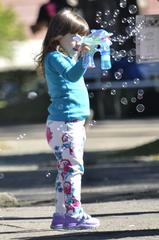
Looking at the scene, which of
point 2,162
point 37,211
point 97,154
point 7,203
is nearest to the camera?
point 37,211

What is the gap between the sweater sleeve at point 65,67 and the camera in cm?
665

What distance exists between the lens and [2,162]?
1332cm

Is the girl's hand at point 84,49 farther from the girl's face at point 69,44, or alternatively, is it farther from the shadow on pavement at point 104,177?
the shadow on pavement at point 104,177

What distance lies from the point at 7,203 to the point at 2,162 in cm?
410

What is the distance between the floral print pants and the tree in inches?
783

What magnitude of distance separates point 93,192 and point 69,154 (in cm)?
323

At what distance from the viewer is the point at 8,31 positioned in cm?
2698

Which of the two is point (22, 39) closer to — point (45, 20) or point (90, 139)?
point (45, 20)

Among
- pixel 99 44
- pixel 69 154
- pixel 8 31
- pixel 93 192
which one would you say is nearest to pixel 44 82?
pixel 8 31

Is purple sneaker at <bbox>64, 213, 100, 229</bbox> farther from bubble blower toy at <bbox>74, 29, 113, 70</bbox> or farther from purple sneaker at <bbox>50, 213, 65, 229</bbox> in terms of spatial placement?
bubble blower toy at <bbox>74, 29, 113, 70</bbox>

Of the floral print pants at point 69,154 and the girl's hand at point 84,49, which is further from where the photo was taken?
the floral print pants at point 69,154

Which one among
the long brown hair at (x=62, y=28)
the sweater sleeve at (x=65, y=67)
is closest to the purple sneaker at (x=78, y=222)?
the sweater sleeve at (x=65, y=67)

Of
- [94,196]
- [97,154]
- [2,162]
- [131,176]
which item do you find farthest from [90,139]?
[94,196]

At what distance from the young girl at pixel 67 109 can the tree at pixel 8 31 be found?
19.8 m
